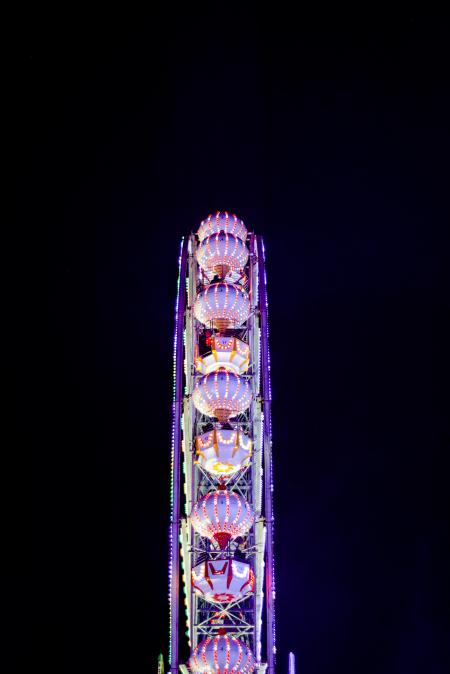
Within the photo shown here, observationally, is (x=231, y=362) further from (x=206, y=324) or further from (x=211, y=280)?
(x=211, y=280)

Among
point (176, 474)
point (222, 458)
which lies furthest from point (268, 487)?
point (176, 474)

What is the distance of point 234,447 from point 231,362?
76.3 inches

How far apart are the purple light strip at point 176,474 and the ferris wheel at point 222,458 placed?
18mm

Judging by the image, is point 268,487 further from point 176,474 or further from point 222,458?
point 176,474

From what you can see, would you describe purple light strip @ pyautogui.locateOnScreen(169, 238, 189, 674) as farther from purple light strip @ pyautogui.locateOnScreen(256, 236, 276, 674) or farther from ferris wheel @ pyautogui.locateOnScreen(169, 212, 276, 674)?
purple light strip @ pyautogui.locateOnScreen(256, 236, 276, 674)

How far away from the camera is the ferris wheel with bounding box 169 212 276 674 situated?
13.2m

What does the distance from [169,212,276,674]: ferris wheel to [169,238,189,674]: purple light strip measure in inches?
0.7

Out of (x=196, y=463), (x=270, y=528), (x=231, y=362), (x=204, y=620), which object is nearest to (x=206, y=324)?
(x=231, y=362)

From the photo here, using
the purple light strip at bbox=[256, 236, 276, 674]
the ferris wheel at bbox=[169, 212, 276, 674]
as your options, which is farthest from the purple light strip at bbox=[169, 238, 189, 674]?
the purple light strip at bbox=[256, 236, 276, 674]

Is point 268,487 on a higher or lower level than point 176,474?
lower

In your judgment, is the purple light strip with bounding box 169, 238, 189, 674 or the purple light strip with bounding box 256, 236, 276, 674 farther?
the purple light strip with bounding box 256, 236, 276, 674

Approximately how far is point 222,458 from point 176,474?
88 cm

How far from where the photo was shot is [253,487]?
49.4ft

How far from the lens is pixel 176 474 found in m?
14.0
